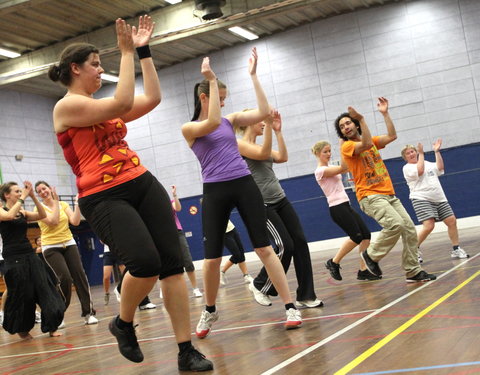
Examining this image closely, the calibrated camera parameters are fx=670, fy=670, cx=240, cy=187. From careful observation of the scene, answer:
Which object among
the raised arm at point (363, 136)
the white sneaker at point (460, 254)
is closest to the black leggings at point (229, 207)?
the raised arm at point (363, 136)

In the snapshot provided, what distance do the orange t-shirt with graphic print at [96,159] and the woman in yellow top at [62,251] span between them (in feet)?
12.5

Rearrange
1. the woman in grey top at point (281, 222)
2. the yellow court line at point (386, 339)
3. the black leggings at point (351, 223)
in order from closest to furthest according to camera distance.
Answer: the yellow court line at point (386, 339) < the woman in grey top at point (281, 222) < the black leggings at point (351, 223)

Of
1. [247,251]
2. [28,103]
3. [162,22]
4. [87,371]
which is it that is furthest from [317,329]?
[28,103]

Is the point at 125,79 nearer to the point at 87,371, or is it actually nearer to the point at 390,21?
the point at 87,371

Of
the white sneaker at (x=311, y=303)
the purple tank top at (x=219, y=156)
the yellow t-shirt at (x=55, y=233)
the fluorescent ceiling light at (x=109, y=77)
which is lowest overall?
the white sneaker at (x=311, y=303)

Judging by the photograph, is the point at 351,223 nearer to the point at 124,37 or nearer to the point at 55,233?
the point at 55,233

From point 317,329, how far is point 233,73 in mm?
17485

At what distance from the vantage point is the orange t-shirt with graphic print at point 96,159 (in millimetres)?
3336

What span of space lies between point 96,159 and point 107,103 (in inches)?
11.9

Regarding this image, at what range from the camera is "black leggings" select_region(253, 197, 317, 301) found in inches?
216

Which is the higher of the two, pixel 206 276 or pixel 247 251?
pixel 206 276

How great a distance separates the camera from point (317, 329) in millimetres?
4258

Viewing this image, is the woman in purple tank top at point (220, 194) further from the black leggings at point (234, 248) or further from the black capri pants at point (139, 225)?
the black leggings at point (234, 248)

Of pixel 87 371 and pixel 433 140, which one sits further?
pixel 433 140
